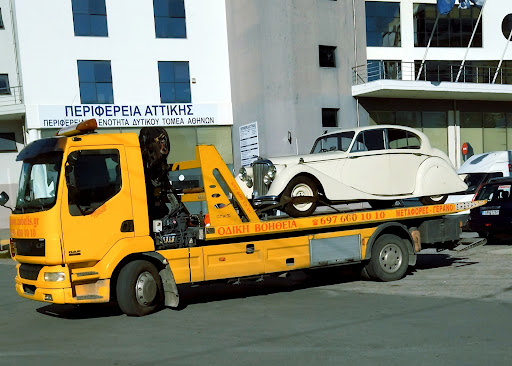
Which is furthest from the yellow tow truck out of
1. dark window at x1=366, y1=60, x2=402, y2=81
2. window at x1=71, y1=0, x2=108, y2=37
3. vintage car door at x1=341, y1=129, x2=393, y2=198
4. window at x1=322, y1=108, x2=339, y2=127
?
dark window at x1=366, y1=60, x2=402, y2=81

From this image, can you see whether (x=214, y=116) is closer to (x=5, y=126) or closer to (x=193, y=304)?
(x=5, y=126)

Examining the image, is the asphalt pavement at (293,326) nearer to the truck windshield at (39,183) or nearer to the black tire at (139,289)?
the black tire at (139,289)

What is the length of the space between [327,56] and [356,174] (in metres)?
17.3

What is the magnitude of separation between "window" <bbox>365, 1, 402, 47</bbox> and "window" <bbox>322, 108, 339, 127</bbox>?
5.69 m

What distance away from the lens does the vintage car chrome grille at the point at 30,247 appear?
7.69 m

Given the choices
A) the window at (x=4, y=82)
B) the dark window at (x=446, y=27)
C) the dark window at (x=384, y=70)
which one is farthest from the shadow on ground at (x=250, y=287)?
the dark window at (x=446, y=27)

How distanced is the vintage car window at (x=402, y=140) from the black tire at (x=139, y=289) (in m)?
5.43

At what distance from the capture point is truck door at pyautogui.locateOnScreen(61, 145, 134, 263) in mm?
7703

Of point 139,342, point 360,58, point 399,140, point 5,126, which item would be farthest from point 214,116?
point 139,342

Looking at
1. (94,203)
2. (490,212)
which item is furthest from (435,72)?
(94,203)

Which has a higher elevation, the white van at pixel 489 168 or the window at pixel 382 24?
the window at pixel 382 24

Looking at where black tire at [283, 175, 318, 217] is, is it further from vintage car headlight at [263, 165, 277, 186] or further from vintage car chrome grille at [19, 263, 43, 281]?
vintage car chrome grille at [19, 263, 43, 281]

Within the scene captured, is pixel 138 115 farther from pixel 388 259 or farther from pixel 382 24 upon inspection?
pixel 388 259

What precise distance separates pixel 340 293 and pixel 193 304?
2.44 metres
